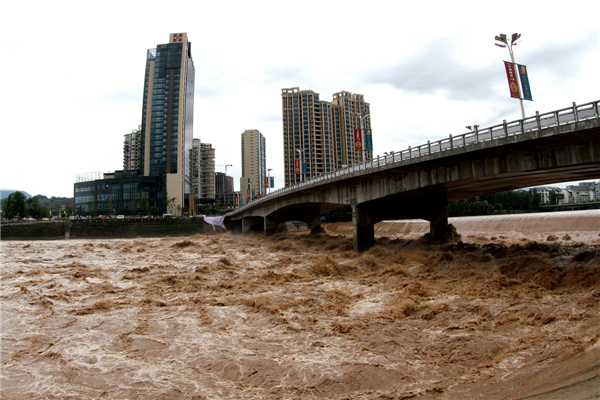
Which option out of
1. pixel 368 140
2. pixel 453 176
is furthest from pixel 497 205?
pixel 453 176

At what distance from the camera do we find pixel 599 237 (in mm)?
36688

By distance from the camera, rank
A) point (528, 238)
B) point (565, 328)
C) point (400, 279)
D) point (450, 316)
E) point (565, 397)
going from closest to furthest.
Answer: point (565, 397)
point (565, 328)
point (450, 316)
point (400, 279)
point (528, 238)

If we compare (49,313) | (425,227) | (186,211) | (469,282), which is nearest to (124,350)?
(49,313)

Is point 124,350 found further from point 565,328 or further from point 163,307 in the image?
point 565,328

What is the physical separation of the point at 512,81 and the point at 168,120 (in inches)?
5021

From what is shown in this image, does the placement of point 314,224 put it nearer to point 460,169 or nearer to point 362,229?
point 362,229

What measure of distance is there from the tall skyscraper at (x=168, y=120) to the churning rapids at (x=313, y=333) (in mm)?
110460

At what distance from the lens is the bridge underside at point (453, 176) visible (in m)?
19.4

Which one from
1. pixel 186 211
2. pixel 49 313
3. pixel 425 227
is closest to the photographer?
pixel 49 313

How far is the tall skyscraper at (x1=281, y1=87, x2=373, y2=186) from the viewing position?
143 m

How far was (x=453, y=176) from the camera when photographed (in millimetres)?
26438

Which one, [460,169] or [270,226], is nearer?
[460,169]

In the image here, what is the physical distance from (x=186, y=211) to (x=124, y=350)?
12705cm

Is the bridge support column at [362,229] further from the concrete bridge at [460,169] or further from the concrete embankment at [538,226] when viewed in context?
the concrete embankment at [538,226]
